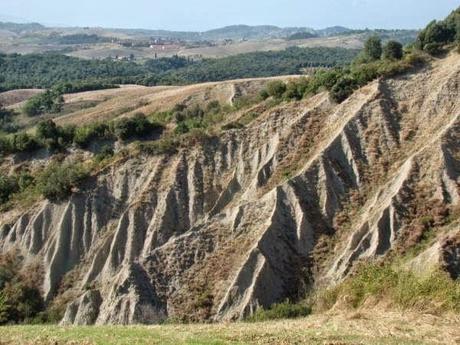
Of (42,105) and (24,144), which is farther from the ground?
(24,144)

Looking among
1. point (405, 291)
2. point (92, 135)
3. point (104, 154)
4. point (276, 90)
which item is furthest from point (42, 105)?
point (405, 291)

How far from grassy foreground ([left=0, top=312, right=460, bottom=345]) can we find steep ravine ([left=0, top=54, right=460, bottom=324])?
461 inches

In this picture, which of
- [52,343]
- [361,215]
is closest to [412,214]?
[361,215]

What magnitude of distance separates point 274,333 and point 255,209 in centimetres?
2034

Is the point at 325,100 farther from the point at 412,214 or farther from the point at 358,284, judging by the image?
the point at 358,284

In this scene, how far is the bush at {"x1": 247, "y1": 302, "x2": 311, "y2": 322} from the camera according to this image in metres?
33.4

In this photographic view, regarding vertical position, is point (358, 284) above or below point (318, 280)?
above

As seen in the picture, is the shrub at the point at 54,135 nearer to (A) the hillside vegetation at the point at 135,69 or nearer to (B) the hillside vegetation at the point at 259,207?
(B) the hillside vegetation at the point at 259,207

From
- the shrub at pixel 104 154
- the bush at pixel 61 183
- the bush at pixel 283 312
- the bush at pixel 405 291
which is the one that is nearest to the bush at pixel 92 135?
the shrub at pixel 104 154

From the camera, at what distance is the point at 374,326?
2391cm

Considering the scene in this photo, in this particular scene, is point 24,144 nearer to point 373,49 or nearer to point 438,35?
point 373,49

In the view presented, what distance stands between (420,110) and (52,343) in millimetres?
33489

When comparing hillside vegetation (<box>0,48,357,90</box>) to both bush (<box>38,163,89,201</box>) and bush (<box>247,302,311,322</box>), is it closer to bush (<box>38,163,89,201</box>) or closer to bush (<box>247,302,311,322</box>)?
bush (<box>38,163,89,201</box>)

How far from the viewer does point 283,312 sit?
3366 cm
